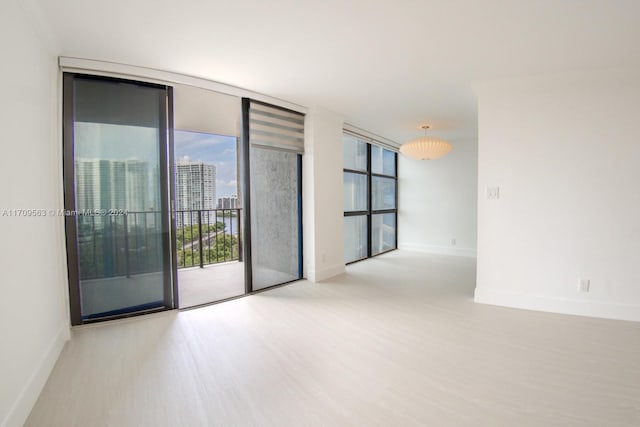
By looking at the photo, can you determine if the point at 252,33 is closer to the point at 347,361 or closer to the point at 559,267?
the point at 347,361

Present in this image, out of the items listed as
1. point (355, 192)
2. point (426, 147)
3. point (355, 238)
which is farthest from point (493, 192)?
point (355, 238)

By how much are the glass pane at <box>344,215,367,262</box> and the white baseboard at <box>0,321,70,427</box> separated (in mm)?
3998

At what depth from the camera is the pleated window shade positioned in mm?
3553

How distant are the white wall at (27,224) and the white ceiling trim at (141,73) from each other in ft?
0.52

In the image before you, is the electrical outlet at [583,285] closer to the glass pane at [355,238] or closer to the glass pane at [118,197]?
the glass pane at [355,238]

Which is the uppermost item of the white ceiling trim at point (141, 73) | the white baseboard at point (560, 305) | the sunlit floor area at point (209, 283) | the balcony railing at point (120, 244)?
the white ceiling trim at point (141, 73)

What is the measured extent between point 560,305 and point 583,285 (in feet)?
0.96

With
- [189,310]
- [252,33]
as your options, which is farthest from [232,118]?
[189,310]

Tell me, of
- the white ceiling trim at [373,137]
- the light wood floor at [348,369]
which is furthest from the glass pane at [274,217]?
the white ceiling trim at [373,137]

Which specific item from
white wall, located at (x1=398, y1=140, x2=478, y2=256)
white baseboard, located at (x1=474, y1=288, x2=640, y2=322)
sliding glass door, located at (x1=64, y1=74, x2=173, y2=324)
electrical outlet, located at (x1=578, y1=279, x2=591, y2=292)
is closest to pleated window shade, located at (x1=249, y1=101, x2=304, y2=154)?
sliding glass door, located at (x1=64, y1=74, x2=173, y2=324)

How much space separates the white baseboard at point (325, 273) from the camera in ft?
13.5

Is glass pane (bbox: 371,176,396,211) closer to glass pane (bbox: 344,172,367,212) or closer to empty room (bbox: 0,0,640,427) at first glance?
glass pane (bbox: 344,172,367,212)

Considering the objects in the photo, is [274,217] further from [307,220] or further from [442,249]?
[442,249]

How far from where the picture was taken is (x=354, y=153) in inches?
218
